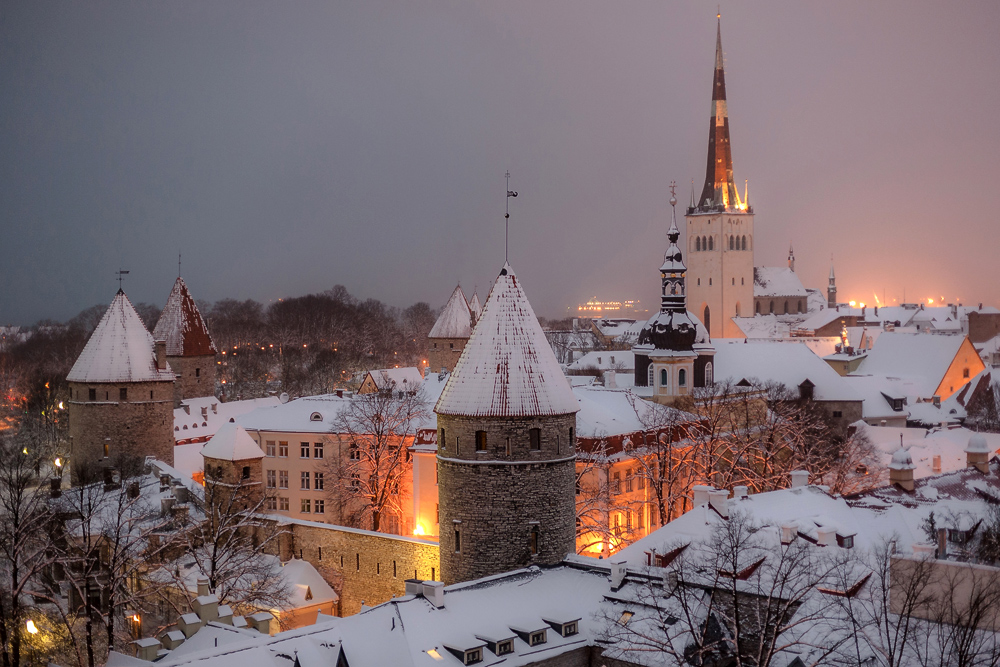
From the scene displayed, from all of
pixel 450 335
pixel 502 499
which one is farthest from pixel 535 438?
pixel 450 335

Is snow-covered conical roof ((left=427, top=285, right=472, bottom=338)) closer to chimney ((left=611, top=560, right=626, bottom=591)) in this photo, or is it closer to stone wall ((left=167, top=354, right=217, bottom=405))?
stone wall ((left=167, top=354, right=217, bottom=405))

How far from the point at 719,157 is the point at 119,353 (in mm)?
71376

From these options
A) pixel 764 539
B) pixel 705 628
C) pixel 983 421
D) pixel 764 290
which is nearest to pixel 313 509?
pixel 764 539

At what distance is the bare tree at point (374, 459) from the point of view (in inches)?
1561

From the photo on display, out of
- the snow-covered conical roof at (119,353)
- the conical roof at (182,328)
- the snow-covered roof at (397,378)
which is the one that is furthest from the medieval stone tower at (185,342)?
the snow-covered conical roof at (119,353)

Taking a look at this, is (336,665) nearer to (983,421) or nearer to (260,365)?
(983,421)

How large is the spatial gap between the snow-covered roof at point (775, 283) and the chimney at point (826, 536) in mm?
94950

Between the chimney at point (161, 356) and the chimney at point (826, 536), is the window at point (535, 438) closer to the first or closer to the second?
the chimney at point (826, 536)

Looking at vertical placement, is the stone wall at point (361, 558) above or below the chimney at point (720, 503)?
below

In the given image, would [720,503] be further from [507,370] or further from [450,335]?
[450,335]

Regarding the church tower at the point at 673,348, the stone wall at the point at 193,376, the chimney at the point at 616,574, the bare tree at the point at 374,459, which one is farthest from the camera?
the stone wall at the point at 193,376

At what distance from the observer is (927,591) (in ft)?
59.1

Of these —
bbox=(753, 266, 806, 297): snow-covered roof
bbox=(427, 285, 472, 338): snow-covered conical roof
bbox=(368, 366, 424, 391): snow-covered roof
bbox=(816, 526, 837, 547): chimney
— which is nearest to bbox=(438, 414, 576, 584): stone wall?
bbox=(816, 526, 837, 547): chimney

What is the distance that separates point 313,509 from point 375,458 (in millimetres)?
5261
